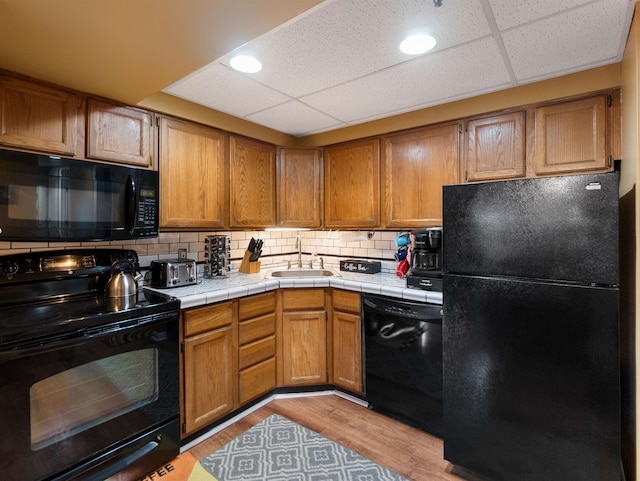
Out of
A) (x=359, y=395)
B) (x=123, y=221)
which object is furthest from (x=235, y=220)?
(x=359, y=395)

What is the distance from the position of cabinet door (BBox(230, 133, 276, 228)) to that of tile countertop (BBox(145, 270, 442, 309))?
493 mm

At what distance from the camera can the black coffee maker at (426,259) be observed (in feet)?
6.90

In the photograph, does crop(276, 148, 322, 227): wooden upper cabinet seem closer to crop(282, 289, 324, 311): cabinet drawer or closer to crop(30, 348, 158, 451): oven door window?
crop(282, 289, 324, 311): cabinet drawer

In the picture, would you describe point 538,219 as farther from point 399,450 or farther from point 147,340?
point 147,340

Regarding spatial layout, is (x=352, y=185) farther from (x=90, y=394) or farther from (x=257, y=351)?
(x=90, y=394)

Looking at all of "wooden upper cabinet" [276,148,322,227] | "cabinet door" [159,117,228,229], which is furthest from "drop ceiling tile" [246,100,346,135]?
"cabinet door" [159,117,228,229]

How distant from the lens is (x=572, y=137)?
1.90 m

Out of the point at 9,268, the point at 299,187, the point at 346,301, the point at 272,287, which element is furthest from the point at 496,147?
the point at 9,268

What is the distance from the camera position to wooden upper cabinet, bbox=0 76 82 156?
1558 millimetres

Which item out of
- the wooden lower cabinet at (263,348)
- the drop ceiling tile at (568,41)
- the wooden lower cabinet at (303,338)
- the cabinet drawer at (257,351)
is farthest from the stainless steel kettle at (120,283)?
the drop ceiling tile at (568,41)

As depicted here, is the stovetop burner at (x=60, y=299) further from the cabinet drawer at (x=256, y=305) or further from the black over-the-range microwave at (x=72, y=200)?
the cabinet drawer at (x=256, y=305)

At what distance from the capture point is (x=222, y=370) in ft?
6.95

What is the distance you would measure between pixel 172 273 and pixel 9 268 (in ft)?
2.54

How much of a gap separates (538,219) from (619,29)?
0.94 metres
